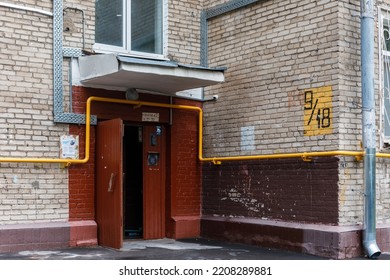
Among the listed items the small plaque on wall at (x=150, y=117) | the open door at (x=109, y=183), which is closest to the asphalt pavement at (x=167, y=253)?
the open door at (x=109, y=183)

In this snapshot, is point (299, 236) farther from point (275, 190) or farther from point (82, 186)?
point (82, 186)

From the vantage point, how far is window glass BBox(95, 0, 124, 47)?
30.3 feet

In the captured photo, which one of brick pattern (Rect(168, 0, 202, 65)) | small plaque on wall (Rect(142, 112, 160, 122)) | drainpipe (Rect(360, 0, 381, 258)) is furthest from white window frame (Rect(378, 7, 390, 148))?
small plaque on wall (Rect(142, 112, 160, 122))

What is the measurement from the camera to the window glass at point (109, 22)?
925cm

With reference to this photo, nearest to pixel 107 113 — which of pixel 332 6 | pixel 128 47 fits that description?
pixel 128 47

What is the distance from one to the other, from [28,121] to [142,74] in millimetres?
1730

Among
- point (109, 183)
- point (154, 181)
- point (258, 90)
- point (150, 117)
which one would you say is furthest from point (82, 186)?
point (258, 90)

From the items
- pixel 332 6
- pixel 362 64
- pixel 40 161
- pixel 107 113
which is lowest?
pixel 40 161

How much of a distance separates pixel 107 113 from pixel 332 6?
3.62 meters

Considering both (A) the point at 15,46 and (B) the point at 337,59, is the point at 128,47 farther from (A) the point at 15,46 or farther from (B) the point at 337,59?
(B) the point at 337,59

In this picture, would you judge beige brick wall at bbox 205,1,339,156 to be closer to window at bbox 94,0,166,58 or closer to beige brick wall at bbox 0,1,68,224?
window at bbox 94,0,166,58

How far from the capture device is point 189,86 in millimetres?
9273

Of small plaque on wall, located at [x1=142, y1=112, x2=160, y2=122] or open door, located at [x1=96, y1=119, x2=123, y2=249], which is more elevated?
small plaque on wall, located at [x1=142, y1=112, x2=160, y2=122]

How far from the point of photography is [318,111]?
8266mm
